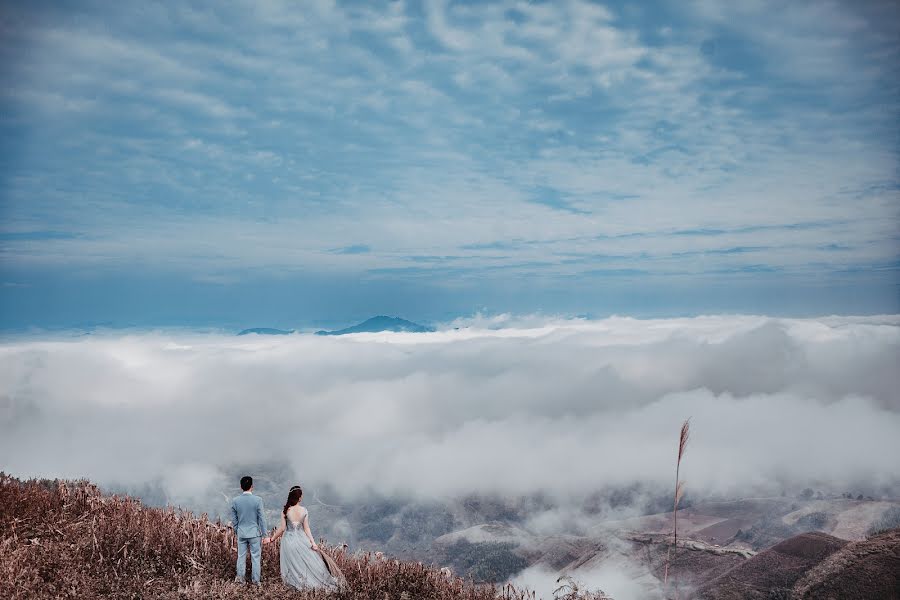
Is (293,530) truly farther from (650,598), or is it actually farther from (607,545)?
(607,545)

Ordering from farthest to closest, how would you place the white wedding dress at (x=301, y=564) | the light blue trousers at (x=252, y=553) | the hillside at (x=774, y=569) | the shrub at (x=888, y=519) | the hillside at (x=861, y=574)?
1. the shrub at (x=888, y=519)
2. the hillside at (x=774, y=569)
3. the hillside at (x=861, y=574)
4. the light blue trousers at (x=252, y=553)
5. the white wedding dress at (x=301, y=564)

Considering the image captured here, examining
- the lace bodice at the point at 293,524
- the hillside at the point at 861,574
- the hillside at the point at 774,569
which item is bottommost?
the hillside at the point at 774,569

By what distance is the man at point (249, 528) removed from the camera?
13.2m

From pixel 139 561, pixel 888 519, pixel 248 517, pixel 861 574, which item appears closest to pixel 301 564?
pixel 248 517

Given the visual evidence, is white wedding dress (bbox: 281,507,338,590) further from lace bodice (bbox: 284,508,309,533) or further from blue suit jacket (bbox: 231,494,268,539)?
blue suit jacket (bbox: 231,494,268,539)

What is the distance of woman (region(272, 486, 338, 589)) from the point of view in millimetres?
13125

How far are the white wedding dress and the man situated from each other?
20.2 inches

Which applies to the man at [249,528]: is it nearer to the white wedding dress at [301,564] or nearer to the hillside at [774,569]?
the white wedding dress at [301,564]

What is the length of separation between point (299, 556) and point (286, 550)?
1.04 feet

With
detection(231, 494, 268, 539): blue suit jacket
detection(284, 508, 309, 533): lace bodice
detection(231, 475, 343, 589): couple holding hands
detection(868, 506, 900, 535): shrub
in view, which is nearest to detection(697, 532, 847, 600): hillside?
detection(231, 475, 343, 589): couple holding hands

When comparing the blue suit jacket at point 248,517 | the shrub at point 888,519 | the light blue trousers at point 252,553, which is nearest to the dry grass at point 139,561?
the light blue trousers at point 252,553

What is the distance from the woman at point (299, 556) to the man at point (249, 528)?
418 millimetres

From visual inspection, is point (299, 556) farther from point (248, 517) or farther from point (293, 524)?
point (248, 517)

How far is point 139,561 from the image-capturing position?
41.3 ft
